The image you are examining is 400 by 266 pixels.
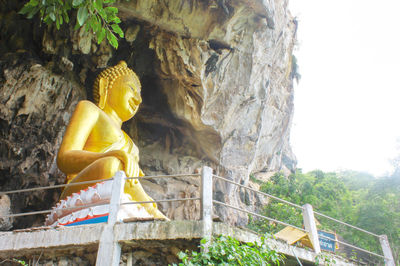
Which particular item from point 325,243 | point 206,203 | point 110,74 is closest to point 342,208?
point 325,243

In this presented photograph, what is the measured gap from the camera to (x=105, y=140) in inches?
206

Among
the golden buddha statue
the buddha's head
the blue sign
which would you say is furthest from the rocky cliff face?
the blue sign

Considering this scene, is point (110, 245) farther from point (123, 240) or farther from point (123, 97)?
point (123, 97)

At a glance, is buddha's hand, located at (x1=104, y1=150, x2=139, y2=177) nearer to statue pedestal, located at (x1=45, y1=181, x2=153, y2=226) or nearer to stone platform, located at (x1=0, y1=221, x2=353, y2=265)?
statue pedestal, located at (x1=45, y1=181, x2=153, y2=226)

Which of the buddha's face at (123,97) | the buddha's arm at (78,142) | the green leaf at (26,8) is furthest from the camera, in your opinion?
the buddha's face at (123,97)

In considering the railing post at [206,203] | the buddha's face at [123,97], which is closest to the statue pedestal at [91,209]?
the railing post at [206,203]

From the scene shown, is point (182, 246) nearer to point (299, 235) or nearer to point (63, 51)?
point (299, 235)

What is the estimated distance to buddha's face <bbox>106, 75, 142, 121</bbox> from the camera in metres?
5.82

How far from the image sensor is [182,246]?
9.80 feet

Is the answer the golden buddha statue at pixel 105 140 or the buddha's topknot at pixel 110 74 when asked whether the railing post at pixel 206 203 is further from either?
the buddha's topknot at pixel 110 74

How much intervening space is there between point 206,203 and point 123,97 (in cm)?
327

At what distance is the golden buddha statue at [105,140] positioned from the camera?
4105mm

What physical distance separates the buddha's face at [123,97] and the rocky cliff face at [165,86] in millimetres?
681

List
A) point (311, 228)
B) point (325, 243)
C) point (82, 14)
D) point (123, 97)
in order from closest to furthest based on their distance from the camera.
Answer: point (82, 14)
point (311, 228)
point (325, 243)
point (123, 97)
